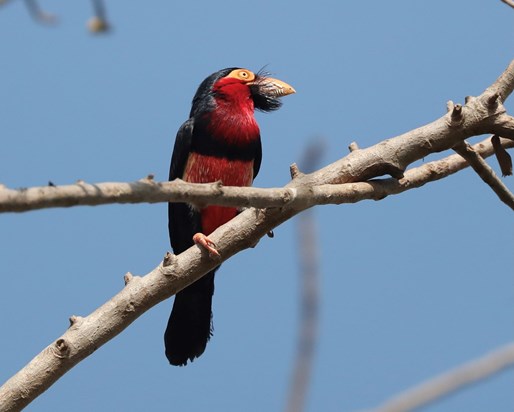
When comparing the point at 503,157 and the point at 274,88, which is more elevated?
the point at 274,88

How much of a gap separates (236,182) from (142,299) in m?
1.81

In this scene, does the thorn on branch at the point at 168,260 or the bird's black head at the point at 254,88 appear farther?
the bird's black head at the point at 254,88

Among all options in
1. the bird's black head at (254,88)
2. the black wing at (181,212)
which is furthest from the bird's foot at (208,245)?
the bird's black head at (254,88)

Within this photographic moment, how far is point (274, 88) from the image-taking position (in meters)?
5.64

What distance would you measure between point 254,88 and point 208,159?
787 millimetres

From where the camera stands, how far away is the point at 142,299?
135 inches

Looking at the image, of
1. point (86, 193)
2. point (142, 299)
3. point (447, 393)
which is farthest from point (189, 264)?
point (447, 393)

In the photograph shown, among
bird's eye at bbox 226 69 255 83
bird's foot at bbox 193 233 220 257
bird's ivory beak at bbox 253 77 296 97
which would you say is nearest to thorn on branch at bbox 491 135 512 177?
bird's foot at bbox 193 233 220 257

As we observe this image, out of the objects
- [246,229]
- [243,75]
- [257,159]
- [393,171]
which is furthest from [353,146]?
[243,75]

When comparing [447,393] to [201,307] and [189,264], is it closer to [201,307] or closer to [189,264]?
[189,264]

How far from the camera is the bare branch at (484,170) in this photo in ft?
12.4

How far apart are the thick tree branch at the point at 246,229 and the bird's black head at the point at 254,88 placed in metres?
1.80

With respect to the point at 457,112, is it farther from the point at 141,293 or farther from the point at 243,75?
the point at 243,75

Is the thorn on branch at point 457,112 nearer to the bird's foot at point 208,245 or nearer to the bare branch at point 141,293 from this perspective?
the bare branch at point 141,293
